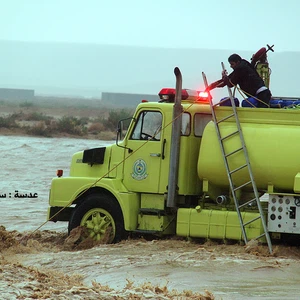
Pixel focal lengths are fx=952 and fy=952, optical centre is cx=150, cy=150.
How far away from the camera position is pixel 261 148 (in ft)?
43.4

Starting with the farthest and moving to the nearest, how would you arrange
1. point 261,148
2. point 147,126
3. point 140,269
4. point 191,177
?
1. point 147,126
2. point 191,177
3. point 261,148
4. point 140,269

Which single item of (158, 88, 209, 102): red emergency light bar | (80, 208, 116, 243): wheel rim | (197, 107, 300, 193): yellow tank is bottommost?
(80, 208, 116, 243): wheel rim

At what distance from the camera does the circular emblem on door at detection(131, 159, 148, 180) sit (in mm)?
14078

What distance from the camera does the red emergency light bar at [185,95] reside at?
14.1m

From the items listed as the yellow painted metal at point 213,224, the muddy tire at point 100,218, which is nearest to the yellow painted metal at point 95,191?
the muddy tire at point 100,218

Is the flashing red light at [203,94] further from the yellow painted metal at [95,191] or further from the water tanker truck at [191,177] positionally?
the yellow painted metal at [95,191]

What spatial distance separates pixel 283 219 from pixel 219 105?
2.01 m

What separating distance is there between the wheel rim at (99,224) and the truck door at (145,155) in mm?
559

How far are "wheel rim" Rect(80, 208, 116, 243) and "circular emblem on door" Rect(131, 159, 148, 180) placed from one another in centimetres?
69

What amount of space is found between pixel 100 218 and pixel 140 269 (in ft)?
7.67

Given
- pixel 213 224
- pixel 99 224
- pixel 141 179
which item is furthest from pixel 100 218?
pixel 213 224

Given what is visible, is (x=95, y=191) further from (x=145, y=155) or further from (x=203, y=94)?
(x=203, y=94)

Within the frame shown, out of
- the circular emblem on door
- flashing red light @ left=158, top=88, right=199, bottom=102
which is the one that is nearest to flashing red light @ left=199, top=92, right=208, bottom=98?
flashing red light @ left=158, top=88, right=199, bottom=102

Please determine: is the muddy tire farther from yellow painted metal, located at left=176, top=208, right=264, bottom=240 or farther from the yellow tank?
the yellow tank
